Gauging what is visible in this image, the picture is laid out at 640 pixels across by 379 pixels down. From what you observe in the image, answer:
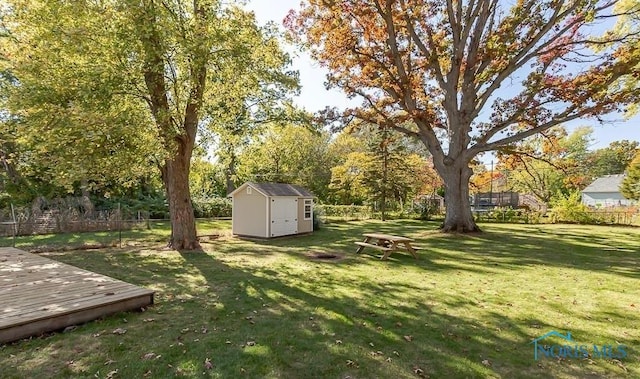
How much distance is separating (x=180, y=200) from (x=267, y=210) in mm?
4310

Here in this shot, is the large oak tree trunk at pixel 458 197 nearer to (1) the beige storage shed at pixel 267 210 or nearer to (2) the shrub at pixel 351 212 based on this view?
(1) the beige storage shed at pixel 267 210

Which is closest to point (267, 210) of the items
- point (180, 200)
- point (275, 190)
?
point (275, 190)

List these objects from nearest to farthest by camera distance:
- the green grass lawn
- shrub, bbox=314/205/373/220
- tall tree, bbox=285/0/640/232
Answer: the green grass lawn, tall tree, bbox=285/0/640/232, shrub, bbox=314/205/373/220

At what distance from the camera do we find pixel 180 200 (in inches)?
417

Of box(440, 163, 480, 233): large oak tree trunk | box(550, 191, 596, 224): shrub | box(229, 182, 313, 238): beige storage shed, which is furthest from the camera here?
box(550, 191, 596, 224): shrub

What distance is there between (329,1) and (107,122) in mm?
9746

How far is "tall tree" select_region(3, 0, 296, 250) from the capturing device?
7.73m

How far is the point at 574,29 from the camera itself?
43.5 feet

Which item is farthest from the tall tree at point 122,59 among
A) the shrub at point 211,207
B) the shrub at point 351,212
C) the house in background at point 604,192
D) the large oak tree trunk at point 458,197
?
the house in background at point 604,192

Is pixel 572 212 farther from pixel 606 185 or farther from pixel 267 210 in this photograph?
pixel 606 185

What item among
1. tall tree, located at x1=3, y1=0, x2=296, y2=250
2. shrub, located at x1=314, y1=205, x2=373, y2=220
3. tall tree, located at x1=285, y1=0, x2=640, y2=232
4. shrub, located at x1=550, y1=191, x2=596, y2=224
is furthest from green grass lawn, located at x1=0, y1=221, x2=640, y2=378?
shrub, located at x1=314, y1=205, x2=373, y2=220

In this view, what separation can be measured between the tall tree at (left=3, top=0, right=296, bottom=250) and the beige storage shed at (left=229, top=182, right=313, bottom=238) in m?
5.12

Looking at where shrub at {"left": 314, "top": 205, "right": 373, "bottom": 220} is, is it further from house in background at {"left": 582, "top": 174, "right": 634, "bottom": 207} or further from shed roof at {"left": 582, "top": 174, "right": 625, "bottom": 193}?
shed roof at {"left": 582, "top": 174, "right": 625, "bottom": 193}

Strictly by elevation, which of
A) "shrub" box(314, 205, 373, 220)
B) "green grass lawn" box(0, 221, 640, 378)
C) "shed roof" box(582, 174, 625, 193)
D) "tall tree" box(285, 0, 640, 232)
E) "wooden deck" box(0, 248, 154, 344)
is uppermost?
"tall tree" box(285, 0, 640, 232)
